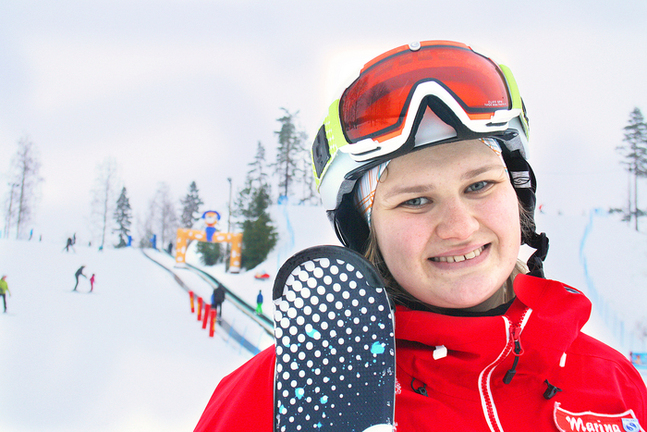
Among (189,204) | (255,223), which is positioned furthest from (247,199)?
(189,204)

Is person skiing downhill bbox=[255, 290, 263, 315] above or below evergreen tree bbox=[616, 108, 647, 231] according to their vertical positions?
below

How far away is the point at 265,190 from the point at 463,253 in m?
21.3

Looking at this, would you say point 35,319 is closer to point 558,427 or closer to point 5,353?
point 5,353

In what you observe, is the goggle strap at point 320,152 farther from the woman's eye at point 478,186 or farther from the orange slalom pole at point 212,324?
the orange slalom pole at point 212,324

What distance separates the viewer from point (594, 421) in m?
1.02

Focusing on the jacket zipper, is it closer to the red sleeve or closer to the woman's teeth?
the woman's teeth

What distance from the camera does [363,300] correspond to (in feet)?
3.76

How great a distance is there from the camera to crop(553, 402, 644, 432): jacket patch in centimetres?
100

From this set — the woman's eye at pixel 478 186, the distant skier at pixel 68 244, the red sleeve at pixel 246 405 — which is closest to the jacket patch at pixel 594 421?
the woman's eye at pixel 478 186

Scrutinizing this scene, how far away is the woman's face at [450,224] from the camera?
108 centimetres

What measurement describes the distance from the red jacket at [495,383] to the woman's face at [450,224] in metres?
0.09

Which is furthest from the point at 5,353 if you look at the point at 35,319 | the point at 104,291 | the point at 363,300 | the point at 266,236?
the point at 363,300

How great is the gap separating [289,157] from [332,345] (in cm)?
2482

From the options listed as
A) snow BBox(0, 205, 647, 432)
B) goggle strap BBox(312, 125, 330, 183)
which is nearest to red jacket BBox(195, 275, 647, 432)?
goggle strap BBox(312, 125, 330, 183)
